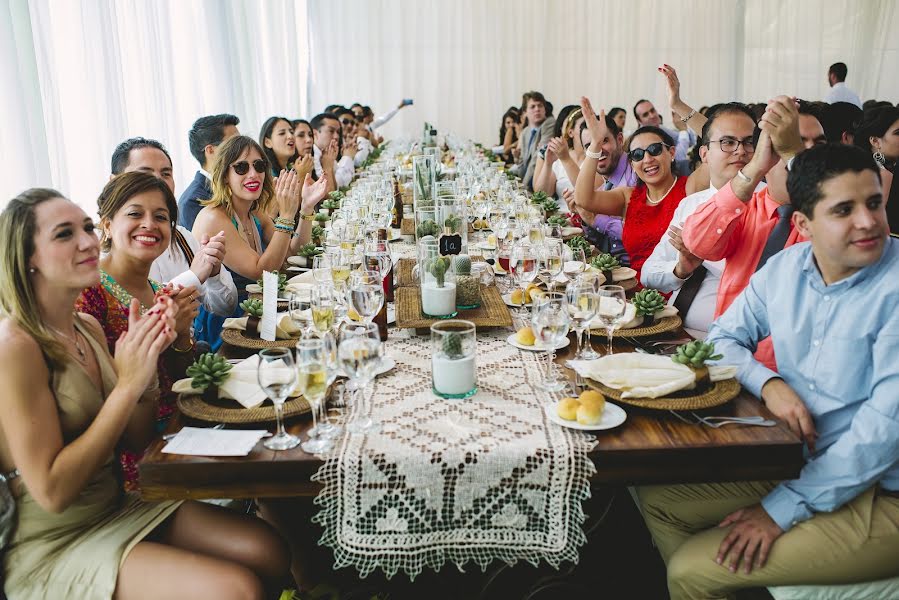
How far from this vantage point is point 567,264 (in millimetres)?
2430

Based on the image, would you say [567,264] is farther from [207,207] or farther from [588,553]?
[207,207]

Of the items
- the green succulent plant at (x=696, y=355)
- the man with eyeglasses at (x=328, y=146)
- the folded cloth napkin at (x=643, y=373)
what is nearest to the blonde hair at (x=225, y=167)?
the folded cloth napkin at (x=643, y=373)

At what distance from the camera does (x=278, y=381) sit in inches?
A: 50.6

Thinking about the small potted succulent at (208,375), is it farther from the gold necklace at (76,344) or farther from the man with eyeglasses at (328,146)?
the man with eyeglasses at (328,146)

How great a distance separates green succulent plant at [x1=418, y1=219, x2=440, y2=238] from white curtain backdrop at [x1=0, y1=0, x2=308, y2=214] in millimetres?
1646

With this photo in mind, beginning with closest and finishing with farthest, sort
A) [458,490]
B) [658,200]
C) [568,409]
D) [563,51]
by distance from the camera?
[458,490] → [568,409] → [658,200] → [563,51]

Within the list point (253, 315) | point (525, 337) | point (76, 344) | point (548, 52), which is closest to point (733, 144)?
point (525, 337)

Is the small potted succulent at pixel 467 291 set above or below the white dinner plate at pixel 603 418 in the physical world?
above

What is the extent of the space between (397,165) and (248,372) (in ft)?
15.0

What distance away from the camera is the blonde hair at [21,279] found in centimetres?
135

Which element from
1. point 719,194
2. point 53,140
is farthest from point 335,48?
point 719,194

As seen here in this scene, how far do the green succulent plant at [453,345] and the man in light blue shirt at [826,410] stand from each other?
642 mm

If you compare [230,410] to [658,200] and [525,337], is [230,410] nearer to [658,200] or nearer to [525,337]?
[525,337]

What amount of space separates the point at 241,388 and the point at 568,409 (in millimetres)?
683
